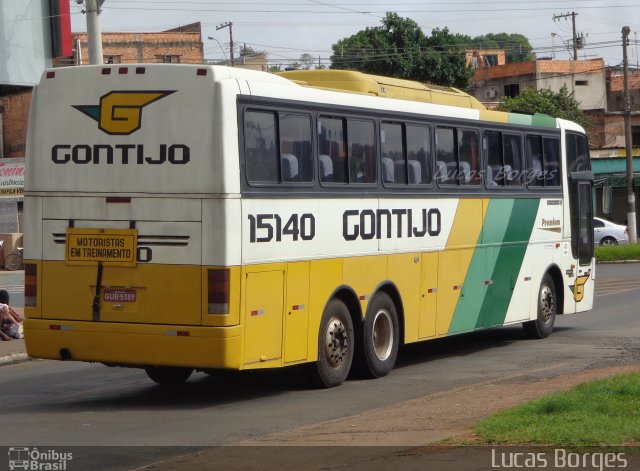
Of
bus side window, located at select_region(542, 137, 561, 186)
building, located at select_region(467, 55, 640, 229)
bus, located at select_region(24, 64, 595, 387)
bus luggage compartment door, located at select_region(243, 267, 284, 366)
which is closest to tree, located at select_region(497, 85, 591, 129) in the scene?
building, located at select_region(467, 55, 640, 229)

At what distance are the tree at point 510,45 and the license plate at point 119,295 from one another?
416ft

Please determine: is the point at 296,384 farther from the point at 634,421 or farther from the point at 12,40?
the point at 12,40

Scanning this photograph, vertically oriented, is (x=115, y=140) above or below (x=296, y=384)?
above

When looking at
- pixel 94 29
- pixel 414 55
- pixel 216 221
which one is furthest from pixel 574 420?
pixel 414 55

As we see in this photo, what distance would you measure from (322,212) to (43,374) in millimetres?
5021

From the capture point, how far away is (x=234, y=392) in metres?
13.7

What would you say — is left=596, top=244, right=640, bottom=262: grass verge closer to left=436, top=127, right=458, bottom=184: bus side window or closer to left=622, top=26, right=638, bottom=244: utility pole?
left=622, top=26, right=638, bottom=244: utility pole

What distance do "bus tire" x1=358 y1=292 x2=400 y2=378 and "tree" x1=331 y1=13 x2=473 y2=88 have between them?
1925 inches

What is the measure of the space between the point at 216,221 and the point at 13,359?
7033mm

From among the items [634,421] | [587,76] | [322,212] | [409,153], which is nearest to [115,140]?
[322,212]

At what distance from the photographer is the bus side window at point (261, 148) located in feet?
40.4

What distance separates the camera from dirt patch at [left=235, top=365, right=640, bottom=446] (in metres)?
9.65

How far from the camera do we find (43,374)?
52.9 feet

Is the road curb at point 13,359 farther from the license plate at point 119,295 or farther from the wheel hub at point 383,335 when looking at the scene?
the wheel hub at point 383,335
